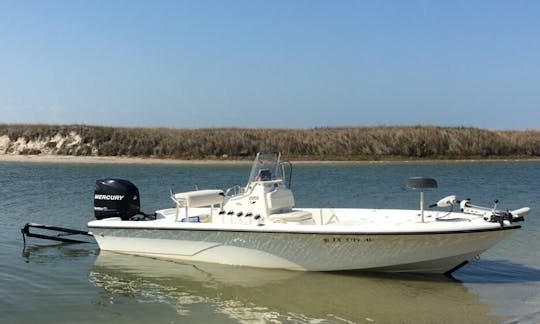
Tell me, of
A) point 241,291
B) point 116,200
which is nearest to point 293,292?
point 241,291

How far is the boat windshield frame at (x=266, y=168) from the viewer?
10133 mm

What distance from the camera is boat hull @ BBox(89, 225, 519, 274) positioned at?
27.8 ft

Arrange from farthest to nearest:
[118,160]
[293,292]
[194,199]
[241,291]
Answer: [118,160] < [194,199] < [241,291] < [293,292]

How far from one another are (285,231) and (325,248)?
2.30 feet

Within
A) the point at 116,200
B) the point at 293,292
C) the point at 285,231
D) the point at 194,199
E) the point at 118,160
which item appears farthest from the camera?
the point at 118,160

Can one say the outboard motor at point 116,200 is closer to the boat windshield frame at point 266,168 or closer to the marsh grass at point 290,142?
the boat windshield frame at point 266,168

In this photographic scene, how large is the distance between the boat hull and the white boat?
0.02 meters

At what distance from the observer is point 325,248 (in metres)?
8.98

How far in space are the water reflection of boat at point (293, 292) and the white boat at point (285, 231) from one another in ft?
0.79

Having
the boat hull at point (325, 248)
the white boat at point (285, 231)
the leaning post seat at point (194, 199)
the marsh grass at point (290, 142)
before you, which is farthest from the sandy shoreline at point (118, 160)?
the boat hull at point (325, 248)

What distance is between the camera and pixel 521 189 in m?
22.6

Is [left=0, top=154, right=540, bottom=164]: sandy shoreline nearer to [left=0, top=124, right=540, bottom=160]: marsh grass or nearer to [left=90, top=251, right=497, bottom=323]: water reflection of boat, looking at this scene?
[left=0, top=124, right=540, bottom=160]: marsh grass

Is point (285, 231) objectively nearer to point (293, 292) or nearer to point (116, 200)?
point (293, 292)

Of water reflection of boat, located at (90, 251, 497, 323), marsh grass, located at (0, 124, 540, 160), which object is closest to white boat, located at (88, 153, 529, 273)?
water reflection of boat, located at (90, 251, 497, 323)
